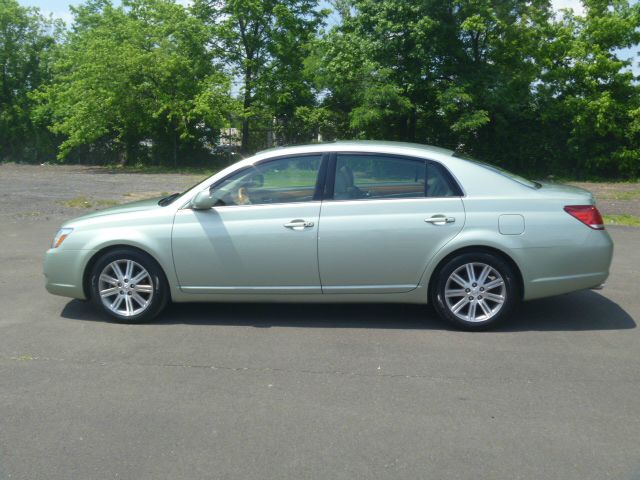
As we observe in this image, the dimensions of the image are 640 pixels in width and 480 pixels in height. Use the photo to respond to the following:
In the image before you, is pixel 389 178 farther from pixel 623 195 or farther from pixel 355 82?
pixel 355 82

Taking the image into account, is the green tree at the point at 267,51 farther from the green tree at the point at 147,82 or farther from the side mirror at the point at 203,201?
the side mirror at the point at 203,201

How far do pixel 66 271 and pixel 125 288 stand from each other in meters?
0.60

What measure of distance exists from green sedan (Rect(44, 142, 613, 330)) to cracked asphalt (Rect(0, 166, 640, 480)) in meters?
0.34

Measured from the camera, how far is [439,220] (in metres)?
6.24

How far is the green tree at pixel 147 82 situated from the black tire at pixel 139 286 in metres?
26.7

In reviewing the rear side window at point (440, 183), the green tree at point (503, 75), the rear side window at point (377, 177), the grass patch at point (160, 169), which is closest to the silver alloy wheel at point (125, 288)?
the rear side window at point (377, 177)

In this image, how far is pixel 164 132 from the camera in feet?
119

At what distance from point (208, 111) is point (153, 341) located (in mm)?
27588

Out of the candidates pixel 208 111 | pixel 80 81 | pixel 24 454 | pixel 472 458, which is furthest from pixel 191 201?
pixel 80 81

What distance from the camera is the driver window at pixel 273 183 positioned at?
258 inches

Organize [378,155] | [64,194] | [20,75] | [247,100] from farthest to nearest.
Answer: [20,75]
[247,100]
[64,194]
[378,155]

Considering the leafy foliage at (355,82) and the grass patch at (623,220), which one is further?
the leafy foliage at (355,82)

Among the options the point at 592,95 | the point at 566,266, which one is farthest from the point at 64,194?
the point at 592,95

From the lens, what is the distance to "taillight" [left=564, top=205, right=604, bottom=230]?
626cm
